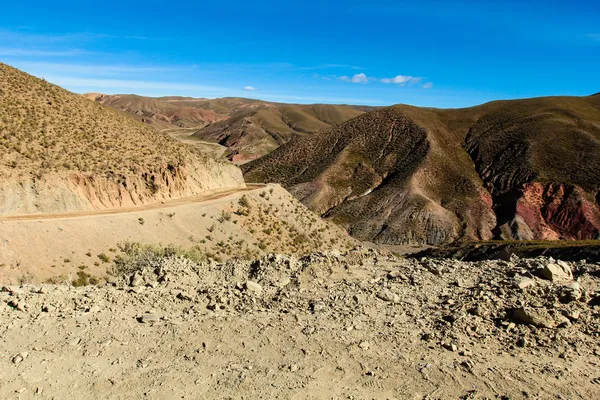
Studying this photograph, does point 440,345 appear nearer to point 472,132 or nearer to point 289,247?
point 289,247

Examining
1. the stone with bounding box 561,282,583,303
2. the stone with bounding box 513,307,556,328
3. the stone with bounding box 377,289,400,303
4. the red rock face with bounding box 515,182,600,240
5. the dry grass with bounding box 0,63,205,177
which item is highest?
the dry grass with bounding box 0,63,205,177

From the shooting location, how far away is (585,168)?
65.1m

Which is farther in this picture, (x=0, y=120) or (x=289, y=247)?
(x=289, y=247)

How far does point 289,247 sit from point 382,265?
17.1 metres

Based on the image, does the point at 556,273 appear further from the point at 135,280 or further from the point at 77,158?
the point at 77,158

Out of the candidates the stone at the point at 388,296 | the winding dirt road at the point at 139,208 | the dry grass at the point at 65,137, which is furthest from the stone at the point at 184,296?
the dry grass at the point at 65,137

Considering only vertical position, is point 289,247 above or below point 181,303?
below

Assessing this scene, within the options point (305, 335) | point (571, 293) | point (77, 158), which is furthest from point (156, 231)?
point (571, 293)

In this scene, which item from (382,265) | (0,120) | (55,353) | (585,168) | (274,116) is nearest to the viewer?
(55,353)

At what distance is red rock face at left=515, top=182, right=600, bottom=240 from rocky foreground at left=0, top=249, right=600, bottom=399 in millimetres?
55990

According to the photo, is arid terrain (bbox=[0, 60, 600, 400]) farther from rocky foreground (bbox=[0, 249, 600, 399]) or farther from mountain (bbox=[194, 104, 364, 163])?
mountain (bbox=[194, 104, 364, 163])

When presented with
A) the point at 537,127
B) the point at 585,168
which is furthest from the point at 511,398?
the point at 537,127

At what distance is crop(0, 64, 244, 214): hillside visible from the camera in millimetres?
24547

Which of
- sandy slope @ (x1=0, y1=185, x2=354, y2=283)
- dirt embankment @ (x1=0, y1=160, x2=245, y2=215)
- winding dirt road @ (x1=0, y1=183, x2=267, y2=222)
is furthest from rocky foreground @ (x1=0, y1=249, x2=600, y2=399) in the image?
dirt embankment @ (x1=0, y1=160, x2=245, y2=215)
